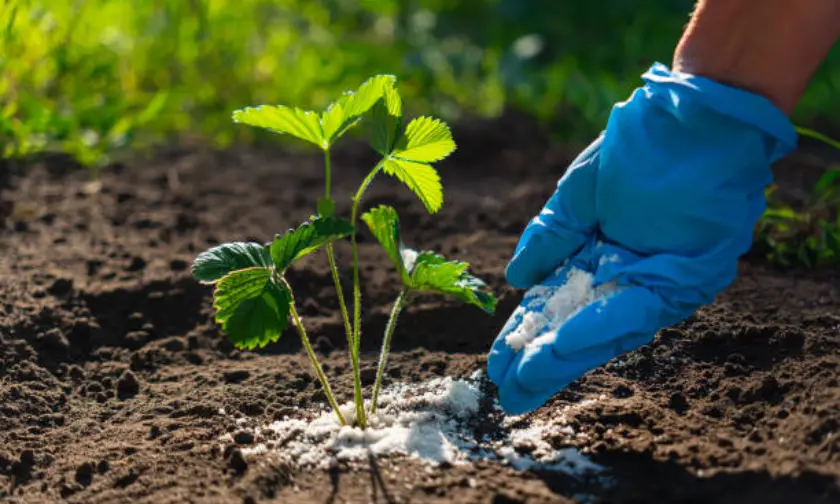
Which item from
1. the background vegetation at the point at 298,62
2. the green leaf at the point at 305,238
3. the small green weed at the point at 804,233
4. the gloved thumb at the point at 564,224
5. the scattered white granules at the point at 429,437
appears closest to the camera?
the green leaf at the point at 305,238

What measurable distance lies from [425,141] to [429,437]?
0.59 m

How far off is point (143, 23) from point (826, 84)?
10.7ft

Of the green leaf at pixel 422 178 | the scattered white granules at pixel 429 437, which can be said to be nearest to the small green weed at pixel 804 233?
the scattered white granules at pixel 429 437

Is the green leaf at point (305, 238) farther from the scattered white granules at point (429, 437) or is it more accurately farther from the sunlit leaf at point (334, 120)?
the scattered white granules at point (429, 437)

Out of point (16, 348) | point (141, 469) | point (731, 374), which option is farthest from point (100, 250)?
point (731, 374)

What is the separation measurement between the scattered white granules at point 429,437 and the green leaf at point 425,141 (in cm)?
54

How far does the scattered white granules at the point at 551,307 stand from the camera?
6.75ft

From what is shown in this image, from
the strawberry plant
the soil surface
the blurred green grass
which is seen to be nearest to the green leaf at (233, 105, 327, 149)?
the strawberry plant

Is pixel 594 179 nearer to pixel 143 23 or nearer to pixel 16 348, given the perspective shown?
pixel 16 348

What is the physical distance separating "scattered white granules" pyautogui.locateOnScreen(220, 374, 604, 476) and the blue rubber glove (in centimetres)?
8

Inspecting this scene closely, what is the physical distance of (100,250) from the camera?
3.19 meters

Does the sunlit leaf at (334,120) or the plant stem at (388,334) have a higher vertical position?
the sunlit leaf at (334,120)

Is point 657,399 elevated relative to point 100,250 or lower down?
lower down

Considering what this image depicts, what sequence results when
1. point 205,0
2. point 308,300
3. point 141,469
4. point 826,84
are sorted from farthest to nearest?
point 826,84
point 205,0
point 308,300
point 141,469
